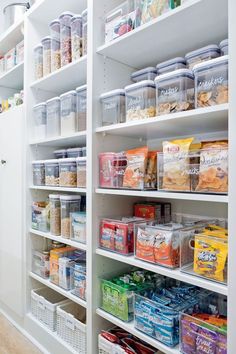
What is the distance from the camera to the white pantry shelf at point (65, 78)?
5.74ft

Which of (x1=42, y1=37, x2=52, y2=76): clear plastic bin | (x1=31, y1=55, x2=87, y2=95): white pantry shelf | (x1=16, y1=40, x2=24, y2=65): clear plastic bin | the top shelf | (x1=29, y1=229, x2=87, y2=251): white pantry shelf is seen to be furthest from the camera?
(x1=16, y1=40, x2=24, y2=65): clear plastic bin

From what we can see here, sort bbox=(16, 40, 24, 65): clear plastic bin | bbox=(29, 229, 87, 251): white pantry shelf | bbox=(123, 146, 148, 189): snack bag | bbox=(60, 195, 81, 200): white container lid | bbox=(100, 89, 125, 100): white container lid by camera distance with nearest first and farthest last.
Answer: bbox=(123, 146, 148, 189): snack bag < bbox=(100, 89, 125, 100): white container lid < bbox=(29, 229, 87, 251): white pantry shelf < bbox=(60, 195, 81, 200): white container lid < bbox=(16, 40, 24, 65): clear plastic bin

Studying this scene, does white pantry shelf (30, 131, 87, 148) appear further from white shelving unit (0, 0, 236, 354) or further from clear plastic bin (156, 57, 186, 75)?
clear plastic bin (156, 57, 186, 75)

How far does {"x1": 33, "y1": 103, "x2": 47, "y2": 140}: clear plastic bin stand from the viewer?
2.07 m

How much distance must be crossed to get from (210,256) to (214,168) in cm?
33

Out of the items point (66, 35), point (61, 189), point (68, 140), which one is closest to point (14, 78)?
point (66, 35)

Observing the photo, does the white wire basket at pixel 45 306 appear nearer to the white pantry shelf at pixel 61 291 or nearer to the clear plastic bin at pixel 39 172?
the white pantry shelf at pixel 61 291

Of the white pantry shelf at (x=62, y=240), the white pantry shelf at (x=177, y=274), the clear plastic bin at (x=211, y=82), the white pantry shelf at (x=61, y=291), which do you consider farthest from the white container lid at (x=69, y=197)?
the clear plastic bin at (x=211, y=82)

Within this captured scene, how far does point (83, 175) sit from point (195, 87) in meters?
0.82

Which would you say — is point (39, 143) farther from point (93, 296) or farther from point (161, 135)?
point (93, 296)

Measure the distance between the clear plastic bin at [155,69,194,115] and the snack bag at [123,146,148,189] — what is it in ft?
0.72

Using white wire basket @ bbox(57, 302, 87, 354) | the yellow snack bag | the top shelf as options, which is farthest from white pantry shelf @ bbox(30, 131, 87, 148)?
white wire basket @ bbox(57, 302, 87, 354)

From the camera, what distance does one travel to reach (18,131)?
2.21 m

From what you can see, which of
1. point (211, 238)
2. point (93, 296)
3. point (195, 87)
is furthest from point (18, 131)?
point (211, 238)
